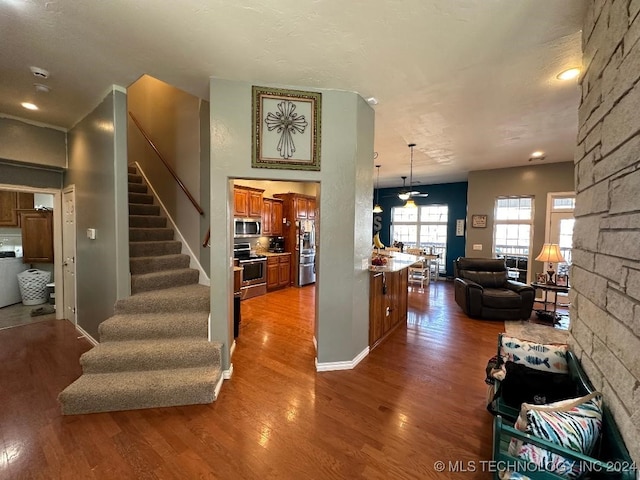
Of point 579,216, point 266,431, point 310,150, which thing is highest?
point 310,150

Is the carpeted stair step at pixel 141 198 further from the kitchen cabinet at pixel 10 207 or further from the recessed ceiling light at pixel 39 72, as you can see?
the kitchen cabinet at pixel 10 207

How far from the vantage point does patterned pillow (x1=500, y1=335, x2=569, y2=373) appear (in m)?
1.81

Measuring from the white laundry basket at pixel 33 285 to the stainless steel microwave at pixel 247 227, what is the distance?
3484 millimetres

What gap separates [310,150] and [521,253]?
6.10 meters

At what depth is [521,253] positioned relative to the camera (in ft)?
20.1

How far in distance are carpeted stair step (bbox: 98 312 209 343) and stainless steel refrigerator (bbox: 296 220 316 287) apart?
158 inches

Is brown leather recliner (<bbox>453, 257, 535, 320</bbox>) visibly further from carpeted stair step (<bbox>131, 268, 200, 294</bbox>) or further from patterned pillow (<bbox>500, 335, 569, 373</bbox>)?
carpeted stair step (<bbox>131, 268, 200, 294</bbox>)

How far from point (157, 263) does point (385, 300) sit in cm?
307

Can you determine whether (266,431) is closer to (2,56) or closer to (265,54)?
(265,54)

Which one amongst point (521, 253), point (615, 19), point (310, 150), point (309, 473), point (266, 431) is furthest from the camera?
point (521, 253)

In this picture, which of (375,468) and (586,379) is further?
(375,468)

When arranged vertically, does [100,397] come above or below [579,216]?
below

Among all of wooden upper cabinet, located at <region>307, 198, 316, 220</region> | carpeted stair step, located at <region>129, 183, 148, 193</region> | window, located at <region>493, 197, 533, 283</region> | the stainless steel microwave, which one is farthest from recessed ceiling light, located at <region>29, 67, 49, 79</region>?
window, located at <region>493, 197, 533, 283</region>

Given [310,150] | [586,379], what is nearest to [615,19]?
[586,379]
